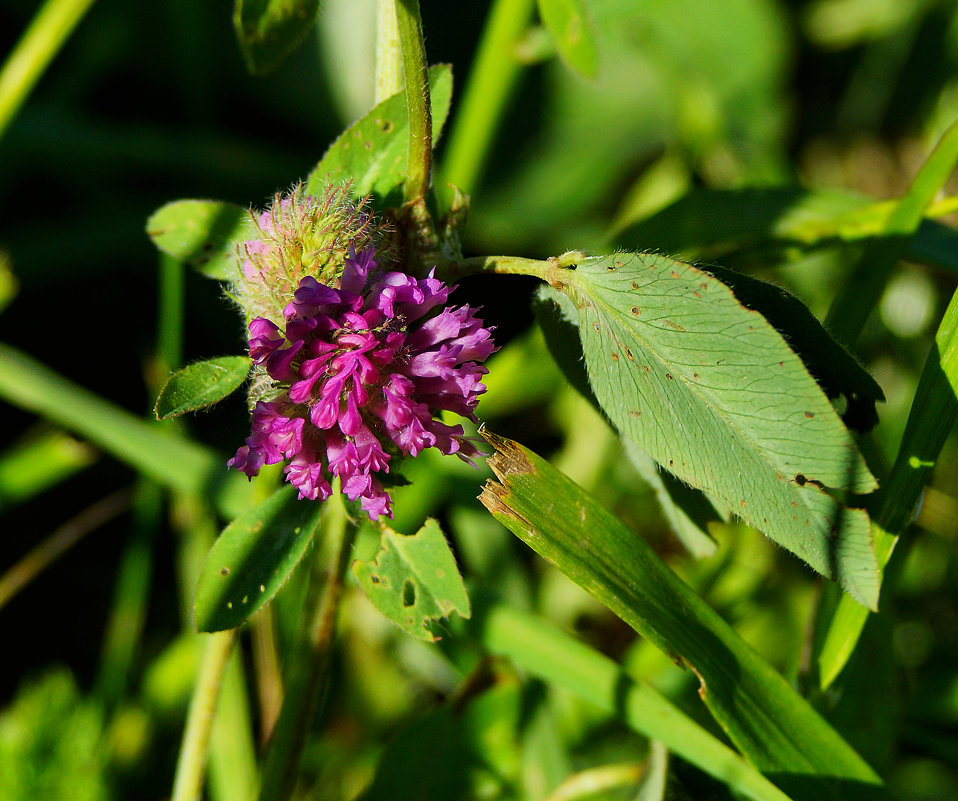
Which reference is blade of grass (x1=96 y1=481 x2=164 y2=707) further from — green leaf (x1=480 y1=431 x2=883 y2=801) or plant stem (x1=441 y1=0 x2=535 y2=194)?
green leaf (x1=480 y1=431 x2=883 y2=801)

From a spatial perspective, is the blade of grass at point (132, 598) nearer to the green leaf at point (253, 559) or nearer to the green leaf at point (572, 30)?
the green leaf at point (253, 559)

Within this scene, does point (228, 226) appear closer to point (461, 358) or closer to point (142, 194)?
point (461, 358)

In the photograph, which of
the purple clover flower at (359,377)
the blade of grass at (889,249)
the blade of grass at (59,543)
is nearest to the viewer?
the purple clover flower at (359,377)

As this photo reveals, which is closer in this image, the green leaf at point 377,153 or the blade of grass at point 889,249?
the green leaf at point 377,153

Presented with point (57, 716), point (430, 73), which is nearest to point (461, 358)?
point (430, 73)

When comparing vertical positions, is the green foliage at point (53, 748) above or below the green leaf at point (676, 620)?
below

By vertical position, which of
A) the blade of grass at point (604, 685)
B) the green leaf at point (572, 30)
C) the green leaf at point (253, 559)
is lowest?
the blade of grass at point (604, 685)

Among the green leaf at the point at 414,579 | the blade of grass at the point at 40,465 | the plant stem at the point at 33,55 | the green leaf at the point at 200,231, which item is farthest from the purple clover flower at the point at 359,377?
the plant stem at the point at 33,55
